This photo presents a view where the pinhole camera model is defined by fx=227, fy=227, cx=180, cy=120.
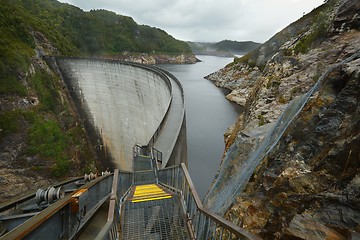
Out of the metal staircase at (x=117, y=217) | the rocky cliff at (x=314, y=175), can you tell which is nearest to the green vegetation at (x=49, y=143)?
the metal staircase at (x=117, y=217)

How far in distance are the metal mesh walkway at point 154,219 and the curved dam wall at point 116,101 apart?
12963mm

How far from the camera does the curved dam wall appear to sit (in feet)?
67.9

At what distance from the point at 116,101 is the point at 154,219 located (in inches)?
903

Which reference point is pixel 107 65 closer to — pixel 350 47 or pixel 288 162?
pixel 350 47

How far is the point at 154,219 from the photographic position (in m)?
4.18

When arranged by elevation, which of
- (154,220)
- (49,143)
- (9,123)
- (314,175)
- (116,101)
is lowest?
(49,143)

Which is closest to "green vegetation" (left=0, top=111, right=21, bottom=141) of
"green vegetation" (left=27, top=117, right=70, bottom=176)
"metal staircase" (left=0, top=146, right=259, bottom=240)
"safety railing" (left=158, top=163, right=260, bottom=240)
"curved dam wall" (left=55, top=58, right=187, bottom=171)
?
"green vegetation" (left=27, top=117, right=70, bottom=176)

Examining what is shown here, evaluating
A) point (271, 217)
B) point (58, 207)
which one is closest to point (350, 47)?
point (271, 217)

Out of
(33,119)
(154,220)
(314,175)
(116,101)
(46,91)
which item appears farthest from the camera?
(46,91)

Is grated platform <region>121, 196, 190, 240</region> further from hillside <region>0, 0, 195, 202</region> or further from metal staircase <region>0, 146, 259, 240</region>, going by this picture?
hillside <region>0, 0, 195, 202</region>

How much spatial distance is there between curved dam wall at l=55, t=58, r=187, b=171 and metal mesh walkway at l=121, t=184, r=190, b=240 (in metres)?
13.0

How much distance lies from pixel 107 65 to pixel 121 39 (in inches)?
3075

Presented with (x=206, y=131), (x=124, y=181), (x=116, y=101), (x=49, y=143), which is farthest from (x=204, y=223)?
(x=49, y=143)

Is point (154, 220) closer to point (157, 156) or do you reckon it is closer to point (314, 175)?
point (314, 175)
